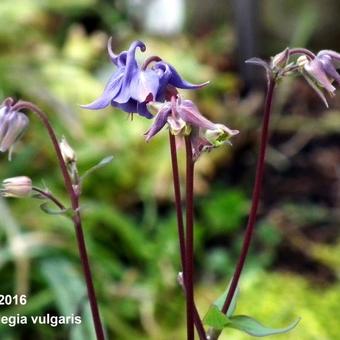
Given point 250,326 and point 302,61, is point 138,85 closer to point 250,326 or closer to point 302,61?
point 302,61

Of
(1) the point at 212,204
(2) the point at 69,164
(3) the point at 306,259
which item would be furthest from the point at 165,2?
(2) the point at 69,164

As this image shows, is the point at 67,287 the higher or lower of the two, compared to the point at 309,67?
higher

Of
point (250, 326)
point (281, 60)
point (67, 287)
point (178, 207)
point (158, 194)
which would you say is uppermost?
point (158, 194)

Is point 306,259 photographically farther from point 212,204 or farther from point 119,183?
point 119,183

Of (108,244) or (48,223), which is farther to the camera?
(108,244)

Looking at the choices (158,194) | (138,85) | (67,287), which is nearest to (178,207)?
(138,85)

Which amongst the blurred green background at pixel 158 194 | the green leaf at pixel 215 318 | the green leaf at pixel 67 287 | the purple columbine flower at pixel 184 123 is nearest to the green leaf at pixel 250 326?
the green leaf at pixel 215 318
